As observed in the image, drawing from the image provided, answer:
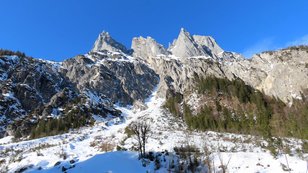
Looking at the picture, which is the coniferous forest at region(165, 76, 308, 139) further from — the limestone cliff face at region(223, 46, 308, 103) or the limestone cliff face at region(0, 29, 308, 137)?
the limestone cliff face at region(0, 29, 308, 137)

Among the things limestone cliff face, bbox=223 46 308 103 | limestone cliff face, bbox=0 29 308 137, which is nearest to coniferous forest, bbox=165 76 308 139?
limestone cliff face, bbox=223 46 308 103

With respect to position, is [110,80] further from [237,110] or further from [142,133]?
[142,133]

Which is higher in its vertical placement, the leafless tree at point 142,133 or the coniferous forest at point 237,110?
the coniferous forest at point 237,110

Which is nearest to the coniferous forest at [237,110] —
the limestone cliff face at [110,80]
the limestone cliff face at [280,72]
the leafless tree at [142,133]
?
the limestone cliff face at [280,72]

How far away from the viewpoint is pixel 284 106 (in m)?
59.8

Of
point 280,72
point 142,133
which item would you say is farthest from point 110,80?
point 142,133

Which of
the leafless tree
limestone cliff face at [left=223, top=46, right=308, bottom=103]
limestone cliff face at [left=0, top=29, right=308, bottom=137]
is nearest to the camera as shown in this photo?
the leafless tree

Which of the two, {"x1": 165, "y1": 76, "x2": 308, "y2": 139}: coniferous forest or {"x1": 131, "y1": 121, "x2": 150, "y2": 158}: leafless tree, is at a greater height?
{"x1": 165, "y1": 76, "x2": 308, "y2": 139}: coniferous forest

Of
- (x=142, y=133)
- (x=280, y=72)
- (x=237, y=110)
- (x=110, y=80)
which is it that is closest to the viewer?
(x=142, y=133)

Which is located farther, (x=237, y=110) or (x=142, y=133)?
(x=237, y=110)

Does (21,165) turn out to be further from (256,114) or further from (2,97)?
(2,97)

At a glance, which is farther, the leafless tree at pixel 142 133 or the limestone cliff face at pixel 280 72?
the limestone cliff face at pixel 280 72

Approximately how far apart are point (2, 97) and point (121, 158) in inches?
3689

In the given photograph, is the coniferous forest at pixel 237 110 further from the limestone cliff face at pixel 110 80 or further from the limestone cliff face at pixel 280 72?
the limestone cliff face at pixel 110 80
